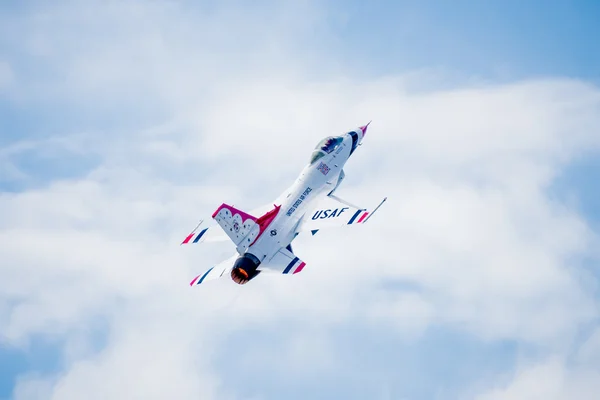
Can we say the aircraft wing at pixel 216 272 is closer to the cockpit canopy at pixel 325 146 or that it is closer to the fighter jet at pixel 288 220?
the fighter jet at pixel 288 220

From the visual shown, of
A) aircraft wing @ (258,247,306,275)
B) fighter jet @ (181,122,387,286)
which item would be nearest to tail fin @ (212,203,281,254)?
fighter jet @ (181,122,387,286)

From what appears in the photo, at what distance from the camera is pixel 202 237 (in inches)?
1649

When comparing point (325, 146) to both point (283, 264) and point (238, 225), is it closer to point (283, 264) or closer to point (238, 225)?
point (238, 225)

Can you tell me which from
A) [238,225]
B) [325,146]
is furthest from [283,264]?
[325,146]

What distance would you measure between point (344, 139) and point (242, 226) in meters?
13.7

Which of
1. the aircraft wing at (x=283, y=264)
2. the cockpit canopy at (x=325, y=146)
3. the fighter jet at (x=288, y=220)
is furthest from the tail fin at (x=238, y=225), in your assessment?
the cockpit canopy at (x=325, y=146)

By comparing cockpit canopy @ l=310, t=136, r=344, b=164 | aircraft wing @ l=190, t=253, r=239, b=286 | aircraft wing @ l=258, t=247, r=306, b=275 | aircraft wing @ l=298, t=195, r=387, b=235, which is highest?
cockpit canopy @ l=310, t=136, r=344, b=164

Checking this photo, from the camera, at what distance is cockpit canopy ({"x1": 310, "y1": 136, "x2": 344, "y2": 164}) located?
1807 inches

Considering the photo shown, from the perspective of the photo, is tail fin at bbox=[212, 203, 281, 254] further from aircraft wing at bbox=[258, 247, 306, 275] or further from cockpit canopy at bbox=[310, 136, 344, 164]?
cockpit canopy at bbox=[310, 136, 344, 164]

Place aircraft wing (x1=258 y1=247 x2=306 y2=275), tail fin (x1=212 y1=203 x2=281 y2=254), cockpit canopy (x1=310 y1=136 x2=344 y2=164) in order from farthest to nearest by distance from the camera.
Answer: cockpit canopy (x1=310 y1=136 x2=344 y2=164), aircraft wing (x1=258 y1=247 x2=306 y2=275), tail fin (x1=212 y1=203 x2=281 y2=254)

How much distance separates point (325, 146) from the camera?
153ft

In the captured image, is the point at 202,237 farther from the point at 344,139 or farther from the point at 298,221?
the point at 344,139

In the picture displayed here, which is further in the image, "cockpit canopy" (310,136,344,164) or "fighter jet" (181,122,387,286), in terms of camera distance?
"cockpit canopy" (310,136,344,164)

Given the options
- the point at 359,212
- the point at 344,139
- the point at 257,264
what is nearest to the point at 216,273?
the point at 257,264
